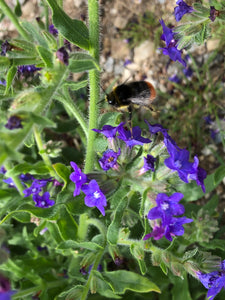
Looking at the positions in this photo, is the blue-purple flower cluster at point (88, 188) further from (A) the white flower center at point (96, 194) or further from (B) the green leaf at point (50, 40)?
(B) the green leaf at point (50, 40)

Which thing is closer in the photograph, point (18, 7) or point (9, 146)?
point (9, 146)

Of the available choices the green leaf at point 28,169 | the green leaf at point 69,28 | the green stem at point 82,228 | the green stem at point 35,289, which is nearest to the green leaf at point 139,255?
the green stem at point 82,228

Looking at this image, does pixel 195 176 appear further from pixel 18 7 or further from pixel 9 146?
pixel 18 7

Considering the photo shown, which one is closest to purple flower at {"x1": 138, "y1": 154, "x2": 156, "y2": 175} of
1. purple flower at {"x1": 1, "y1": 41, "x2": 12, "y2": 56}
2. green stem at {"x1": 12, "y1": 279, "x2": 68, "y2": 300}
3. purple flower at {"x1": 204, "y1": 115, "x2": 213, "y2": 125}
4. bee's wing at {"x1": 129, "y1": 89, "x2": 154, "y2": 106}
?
bee's wing at {"x1": 129, "y1": 89, "x2": 154, "y2": 106}

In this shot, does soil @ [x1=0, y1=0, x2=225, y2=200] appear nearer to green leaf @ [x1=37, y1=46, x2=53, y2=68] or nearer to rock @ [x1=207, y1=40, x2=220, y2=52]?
rock @ [x1=207, y1=40, x2=220, y2=52]

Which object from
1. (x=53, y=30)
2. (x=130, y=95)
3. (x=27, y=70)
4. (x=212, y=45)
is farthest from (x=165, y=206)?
(x=212, y=45)

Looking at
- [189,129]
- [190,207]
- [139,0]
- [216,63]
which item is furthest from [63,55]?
[139,0]
